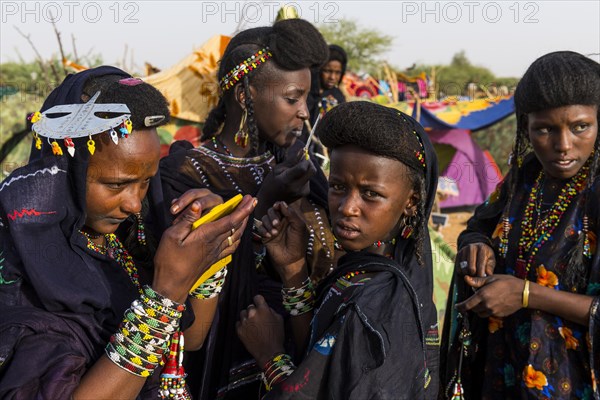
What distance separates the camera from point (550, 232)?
234cm

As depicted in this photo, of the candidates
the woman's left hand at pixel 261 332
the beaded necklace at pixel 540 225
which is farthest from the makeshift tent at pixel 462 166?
the woman's left hand at pixel 261 332

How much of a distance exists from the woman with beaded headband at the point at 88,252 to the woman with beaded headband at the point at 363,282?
0.32 metres

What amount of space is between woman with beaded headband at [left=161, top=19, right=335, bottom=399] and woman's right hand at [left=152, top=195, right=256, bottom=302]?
665 millimetres

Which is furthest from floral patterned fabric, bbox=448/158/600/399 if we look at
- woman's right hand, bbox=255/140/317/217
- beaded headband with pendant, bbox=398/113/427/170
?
woman's right hand, bbox=255/140/317/217

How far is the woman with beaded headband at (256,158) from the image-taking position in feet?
7.65

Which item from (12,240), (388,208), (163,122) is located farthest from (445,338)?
(12,240)

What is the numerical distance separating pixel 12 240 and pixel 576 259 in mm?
1892

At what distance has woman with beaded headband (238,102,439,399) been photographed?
163 centimetres

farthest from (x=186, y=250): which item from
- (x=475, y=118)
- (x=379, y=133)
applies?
(x=475, y=118)

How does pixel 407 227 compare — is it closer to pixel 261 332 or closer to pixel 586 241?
pixel 261 332

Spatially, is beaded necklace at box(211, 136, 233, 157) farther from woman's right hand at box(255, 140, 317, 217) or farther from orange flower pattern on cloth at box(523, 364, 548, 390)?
orange flower pattern on cloth at box(523, 364, 548, 390)

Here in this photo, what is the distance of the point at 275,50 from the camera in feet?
8.87

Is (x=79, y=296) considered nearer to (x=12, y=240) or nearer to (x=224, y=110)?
(x=12, y=240)

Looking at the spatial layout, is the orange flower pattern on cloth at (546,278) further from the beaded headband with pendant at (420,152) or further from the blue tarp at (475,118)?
the blue tarp at (475,118)
